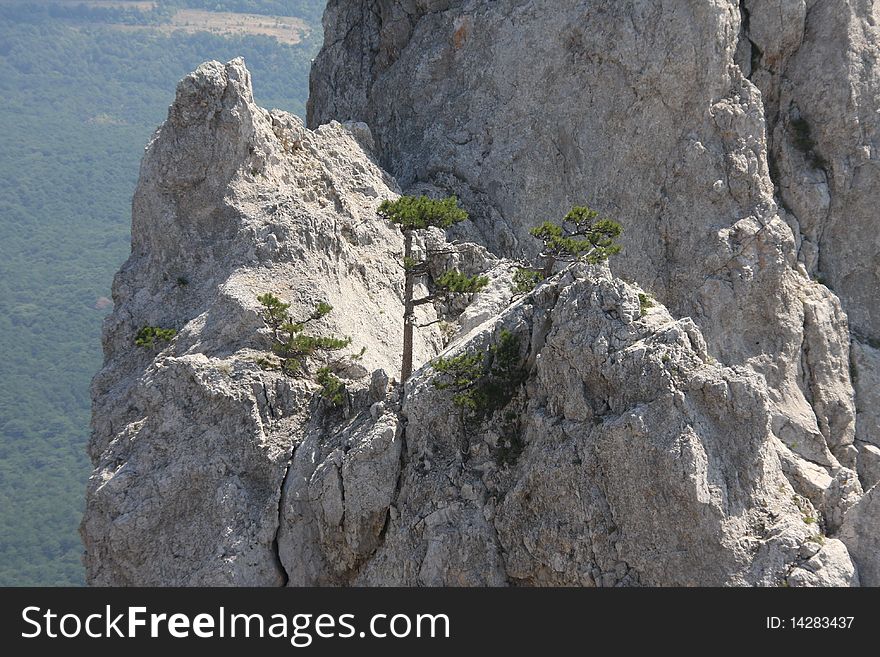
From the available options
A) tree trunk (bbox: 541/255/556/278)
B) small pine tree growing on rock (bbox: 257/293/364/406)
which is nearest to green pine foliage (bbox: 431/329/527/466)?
small pine tree growing on rock (bbox: 257/293/364/406)

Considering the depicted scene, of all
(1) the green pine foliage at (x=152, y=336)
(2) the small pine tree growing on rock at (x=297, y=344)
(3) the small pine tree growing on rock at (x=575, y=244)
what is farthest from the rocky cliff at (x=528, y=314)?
(3) the small pine tree growing on rock at (x=575, y=244)

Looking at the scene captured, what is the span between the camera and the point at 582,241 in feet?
168

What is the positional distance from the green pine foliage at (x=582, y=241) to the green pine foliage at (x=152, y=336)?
15.7m

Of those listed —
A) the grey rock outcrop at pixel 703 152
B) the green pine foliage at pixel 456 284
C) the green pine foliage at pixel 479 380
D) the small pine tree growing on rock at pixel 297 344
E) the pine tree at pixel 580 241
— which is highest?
the grey rock outcrop at pixel 703 152

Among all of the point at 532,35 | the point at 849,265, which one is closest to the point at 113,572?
the point at 532,35

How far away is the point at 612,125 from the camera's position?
65125 mm

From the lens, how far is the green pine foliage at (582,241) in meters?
49.7

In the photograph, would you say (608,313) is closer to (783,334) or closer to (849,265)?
(783,334)

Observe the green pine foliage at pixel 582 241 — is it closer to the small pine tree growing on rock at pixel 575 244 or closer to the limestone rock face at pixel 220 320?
the small pine tree growing on rock at pixel 575 244

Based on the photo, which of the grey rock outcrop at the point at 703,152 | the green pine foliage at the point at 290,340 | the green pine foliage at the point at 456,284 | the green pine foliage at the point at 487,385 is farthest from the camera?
the grey rock outcrop at the point at 703,152

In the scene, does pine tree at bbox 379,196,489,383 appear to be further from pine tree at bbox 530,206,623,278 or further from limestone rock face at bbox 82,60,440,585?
pine tree at bbox 530,206,623,278

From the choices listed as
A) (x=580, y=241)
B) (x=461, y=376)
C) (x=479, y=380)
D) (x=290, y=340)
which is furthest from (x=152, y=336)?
(x=580, y=241)

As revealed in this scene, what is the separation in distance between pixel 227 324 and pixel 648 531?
63.4 feet

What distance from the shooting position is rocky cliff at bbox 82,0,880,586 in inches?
1598
